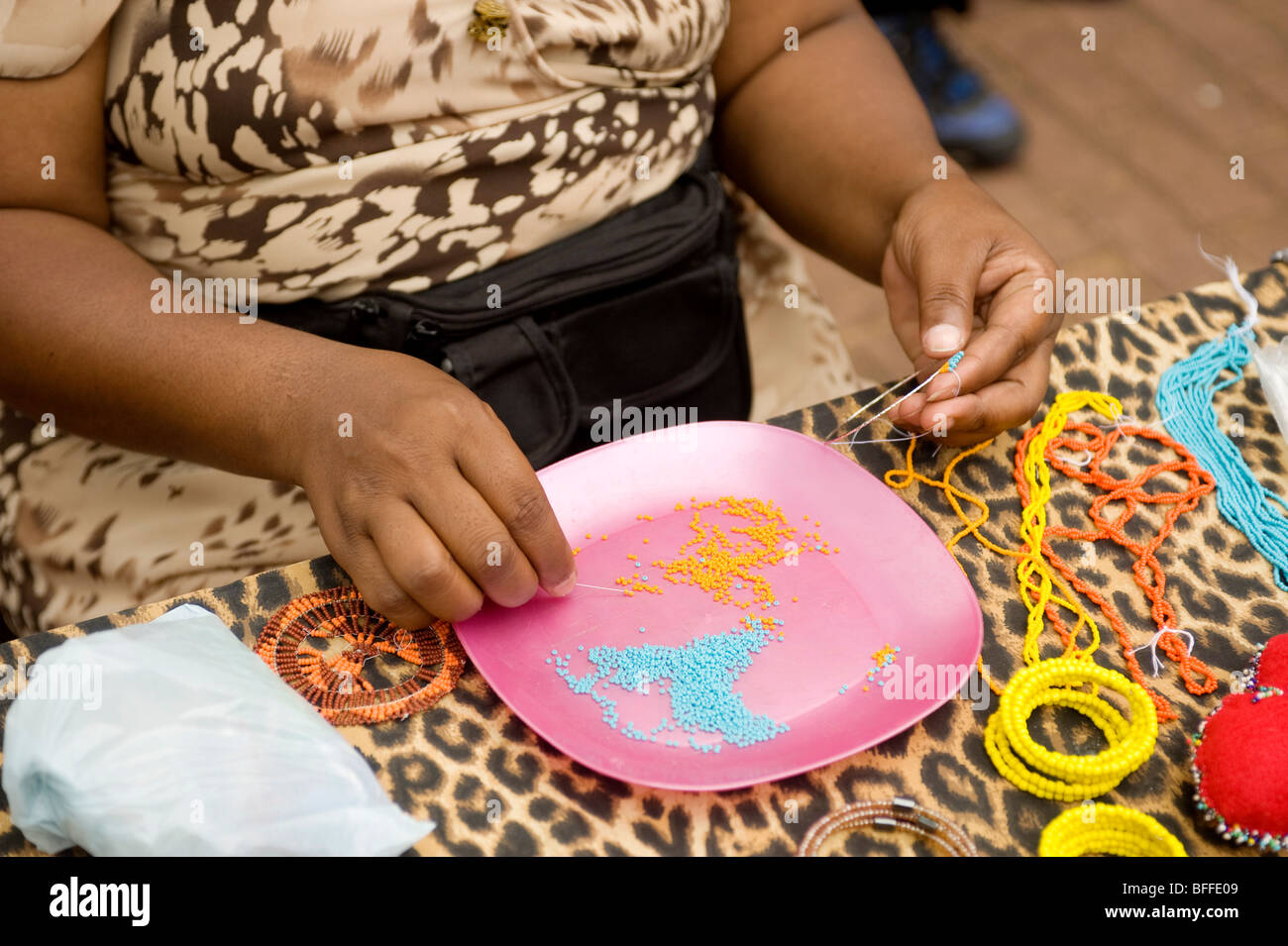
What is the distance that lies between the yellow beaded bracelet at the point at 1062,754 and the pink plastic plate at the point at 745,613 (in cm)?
5

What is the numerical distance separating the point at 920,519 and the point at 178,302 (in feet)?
2.45

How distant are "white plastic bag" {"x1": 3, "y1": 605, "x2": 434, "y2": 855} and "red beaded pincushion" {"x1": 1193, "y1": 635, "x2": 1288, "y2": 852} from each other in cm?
59

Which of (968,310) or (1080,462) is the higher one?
(968,310)

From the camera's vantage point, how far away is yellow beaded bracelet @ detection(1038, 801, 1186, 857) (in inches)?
32.7

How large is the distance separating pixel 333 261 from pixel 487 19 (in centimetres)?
29

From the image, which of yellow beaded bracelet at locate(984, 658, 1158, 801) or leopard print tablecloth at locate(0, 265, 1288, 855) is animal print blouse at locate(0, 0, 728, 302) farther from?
yellow beaded bracelet at locate(984, 658, 1158, 801)

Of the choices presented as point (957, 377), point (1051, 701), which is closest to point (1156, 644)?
point (1051, 701)

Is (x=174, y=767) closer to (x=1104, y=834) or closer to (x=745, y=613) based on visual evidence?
(x=745, y=613)

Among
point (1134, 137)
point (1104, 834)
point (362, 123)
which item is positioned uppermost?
point (362, 123)

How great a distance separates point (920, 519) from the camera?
105 centimetres

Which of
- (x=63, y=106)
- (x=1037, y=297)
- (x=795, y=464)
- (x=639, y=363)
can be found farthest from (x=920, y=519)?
(x=63, y=106)

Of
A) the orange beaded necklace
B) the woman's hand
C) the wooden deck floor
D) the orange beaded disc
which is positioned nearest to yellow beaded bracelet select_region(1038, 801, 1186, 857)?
the orange beaded necklace

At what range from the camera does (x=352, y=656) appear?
943mm

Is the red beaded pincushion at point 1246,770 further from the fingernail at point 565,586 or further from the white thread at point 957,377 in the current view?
the fingernail at point 565,586
